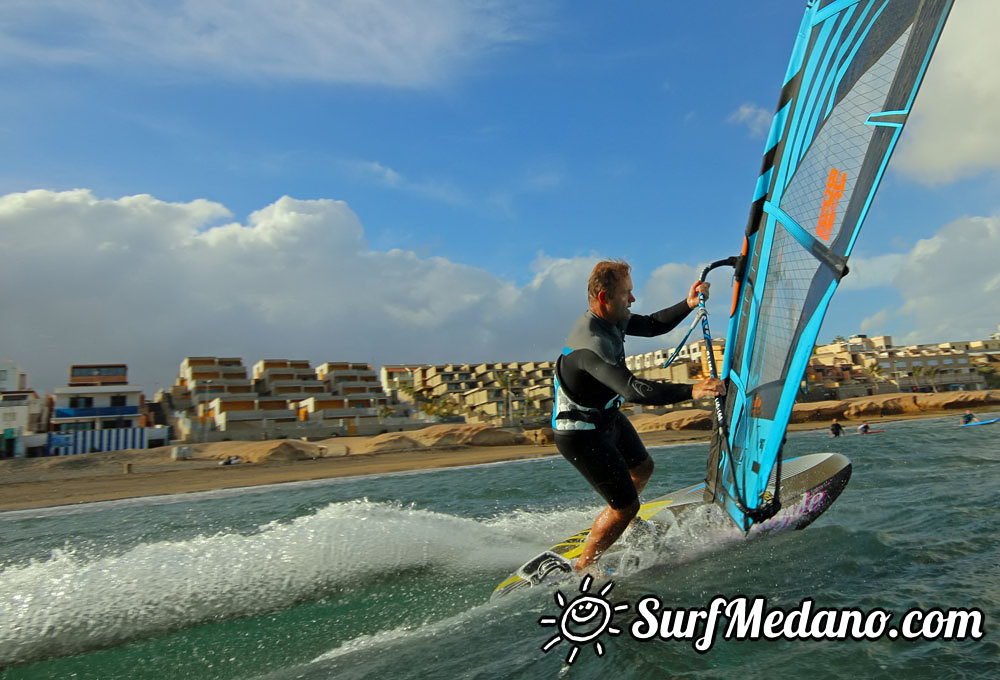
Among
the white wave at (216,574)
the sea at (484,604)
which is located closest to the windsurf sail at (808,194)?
the sea at (484,604)

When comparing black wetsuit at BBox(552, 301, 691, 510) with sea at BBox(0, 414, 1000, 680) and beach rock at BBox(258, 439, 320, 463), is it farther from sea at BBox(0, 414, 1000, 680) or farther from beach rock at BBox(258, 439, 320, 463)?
beach rock at BBox(258, 439, 320, 463)

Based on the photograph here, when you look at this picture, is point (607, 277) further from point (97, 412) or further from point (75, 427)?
point (97, 412)

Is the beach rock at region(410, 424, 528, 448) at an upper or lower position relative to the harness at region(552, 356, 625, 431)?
lower

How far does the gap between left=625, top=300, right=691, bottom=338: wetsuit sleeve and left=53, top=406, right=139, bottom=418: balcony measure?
64255 millimetres

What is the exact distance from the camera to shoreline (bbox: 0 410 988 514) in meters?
22.4

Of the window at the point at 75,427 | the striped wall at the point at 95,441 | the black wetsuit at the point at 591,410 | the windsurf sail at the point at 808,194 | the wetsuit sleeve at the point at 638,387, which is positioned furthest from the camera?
the window at the point at 75,427

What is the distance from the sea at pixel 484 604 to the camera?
267 centimetres

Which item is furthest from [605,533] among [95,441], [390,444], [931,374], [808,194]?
[931,374]

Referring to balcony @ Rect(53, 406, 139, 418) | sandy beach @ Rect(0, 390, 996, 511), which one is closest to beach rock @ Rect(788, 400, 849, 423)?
sandy beach @ Rect(0, 390, 996, 511)

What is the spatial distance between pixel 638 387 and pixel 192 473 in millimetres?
31081

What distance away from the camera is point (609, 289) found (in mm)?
3844

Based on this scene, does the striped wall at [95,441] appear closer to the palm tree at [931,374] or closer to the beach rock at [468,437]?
the beach rock at [468,437]

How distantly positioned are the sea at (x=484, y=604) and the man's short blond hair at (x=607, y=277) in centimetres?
188

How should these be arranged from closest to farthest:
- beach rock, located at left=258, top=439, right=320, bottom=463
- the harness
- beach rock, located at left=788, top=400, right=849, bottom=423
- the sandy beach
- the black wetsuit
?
the black wetsuit
the harness
the sandy beach
beach rock, located at left=258, top=439, right=320, bottom=463
beach rock, located at left=788, top=400, right=849, bottom=423
